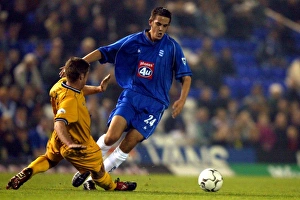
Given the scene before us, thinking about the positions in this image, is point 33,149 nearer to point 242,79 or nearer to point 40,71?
point 40,71

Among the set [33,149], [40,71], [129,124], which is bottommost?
[33,149]

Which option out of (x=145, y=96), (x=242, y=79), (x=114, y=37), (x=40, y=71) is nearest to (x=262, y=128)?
(x=242, y=79)

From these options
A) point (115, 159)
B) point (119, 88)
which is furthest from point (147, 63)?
point (119, 88)

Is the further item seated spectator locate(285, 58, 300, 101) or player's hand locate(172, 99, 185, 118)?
seated spectator locate(285, 58, 300, 101)

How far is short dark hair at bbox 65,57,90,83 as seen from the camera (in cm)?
664

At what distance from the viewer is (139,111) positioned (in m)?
7.65

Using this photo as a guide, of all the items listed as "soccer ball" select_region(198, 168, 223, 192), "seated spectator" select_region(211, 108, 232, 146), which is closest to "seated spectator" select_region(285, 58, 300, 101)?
"seated spectator" select_region(211, 108, 232, 146)

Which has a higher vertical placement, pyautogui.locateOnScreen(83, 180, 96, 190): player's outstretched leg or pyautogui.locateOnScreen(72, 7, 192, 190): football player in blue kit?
pyautogui.locateOnScreen(72, 7, 192, 190): football player in blue kit

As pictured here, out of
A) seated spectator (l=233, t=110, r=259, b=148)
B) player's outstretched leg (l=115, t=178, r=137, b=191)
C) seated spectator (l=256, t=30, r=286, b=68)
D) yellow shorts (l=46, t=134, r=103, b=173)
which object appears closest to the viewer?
yellow shorts (l=46, t=134, r=103, b=173)

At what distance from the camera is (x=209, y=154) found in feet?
47.7

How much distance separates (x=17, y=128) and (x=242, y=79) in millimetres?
6754

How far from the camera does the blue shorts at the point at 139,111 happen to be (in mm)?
7531

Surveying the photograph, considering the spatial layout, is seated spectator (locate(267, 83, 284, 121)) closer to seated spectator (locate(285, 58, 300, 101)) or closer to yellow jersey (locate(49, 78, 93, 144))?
seated spectator (locate(285, 58, 300, 101))

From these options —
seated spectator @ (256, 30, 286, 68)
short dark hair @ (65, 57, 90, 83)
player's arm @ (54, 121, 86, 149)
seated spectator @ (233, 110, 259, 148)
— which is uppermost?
short dark hair @ (65, 57, 90, 83)
